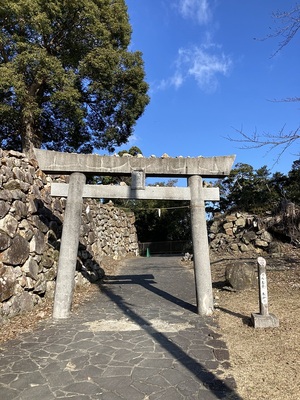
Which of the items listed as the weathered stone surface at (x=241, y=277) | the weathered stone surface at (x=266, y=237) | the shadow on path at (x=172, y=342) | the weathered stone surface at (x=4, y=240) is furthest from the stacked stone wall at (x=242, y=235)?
the weathered stone surface at (x=4, y=240)

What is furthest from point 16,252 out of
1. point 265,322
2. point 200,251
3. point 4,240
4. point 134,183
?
point 265,322

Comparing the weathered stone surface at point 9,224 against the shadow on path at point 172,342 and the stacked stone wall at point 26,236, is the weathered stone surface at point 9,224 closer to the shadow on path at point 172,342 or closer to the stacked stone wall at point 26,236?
the stacked stone wall at point 26,236

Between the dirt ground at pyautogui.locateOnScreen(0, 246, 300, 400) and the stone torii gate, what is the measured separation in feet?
4.02

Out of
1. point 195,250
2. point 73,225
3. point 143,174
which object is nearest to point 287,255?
point 195,250

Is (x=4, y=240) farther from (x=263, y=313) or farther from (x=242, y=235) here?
(x=242, y=235)

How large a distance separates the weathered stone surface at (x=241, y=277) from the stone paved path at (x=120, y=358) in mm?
1830

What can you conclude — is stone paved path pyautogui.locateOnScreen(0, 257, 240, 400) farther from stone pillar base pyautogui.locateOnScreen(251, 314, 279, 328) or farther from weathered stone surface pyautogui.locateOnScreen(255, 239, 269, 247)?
weathered stone surface pyautogui.locateOnScreen(255, 239, 269, 247)

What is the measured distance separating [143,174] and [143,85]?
9.83 metres

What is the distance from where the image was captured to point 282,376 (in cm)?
361

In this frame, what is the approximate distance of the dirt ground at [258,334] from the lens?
3449 millimetres

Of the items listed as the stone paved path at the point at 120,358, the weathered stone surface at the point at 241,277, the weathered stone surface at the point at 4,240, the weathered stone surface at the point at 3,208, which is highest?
the weathered stone surface at the point at 3,208

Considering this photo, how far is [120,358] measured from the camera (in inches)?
173

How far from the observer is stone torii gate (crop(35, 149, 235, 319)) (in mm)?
6789

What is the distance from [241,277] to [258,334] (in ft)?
11.4
